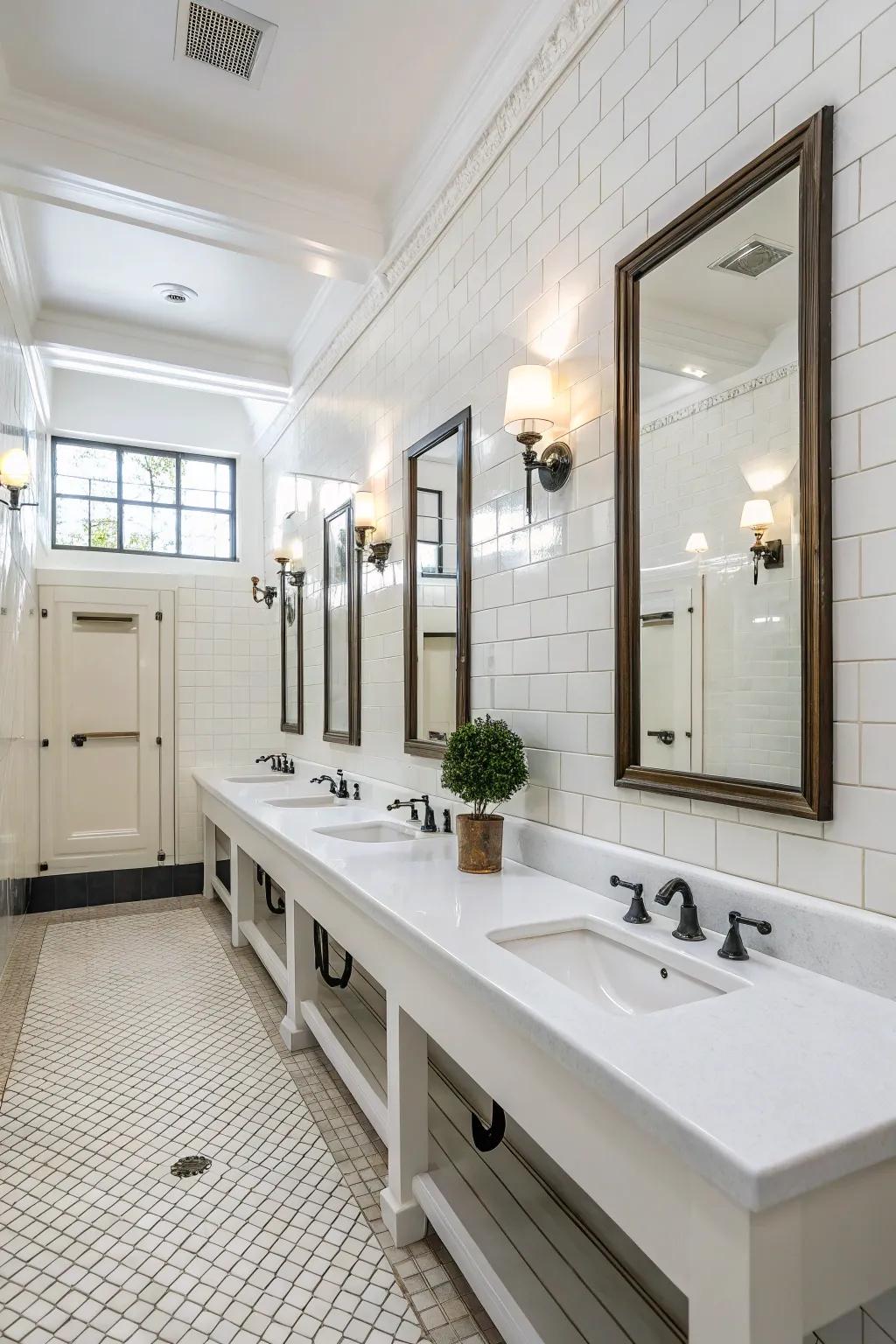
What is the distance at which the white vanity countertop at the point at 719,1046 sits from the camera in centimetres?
82

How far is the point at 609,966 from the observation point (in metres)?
1.56

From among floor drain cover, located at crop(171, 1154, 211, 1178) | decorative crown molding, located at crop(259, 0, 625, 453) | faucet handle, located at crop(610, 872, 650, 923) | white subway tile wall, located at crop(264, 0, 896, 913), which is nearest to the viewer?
white subway tile wall, located at crop(264, 0, 896, 913)

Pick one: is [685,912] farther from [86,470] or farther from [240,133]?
[86,470]

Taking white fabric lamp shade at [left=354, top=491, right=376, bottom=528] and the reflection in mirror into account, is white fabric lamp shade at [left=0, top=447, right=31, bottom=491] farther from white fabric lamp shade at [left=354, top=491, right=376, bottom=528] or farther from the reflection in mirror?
the reflection in mirror

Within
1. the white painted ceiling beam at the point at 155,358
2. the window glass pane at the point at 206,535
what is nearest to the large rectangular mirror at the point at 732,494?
the white painted ceiling beam at the point at 155,358

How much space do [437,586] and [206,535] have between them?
11.1 ft

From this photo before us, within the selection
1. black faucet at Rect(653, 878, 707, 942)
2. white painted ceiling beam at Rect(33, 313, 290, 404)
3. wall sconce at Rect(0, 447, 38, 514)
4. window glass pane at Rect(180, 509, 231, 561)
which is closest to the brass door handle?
window glass pane at Rect(180, 509, 231, 561)

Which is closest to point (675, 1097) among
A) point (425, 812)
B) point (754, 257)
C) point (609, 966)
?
point (609, 966)

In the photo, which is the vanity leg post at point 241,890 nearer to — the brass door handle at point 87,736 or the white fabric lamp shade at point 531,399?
the brass door handle at point 87,736

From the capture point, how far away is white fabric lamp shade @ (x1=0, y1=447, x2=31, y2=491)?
3199mm

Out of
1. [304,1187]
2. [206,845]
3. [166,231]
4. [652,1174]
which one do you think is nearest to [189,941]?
[206,845]

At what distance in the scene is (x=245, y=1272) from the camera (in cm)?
172

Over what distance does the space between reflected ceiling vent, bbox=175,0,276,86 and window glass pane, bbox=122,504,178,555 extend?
334 centimetres

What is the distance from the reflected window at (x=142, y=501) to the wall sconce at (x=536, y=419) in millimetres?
4010
